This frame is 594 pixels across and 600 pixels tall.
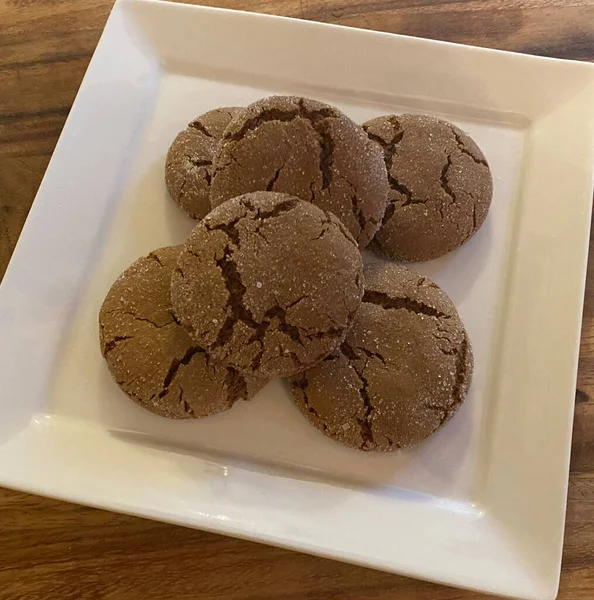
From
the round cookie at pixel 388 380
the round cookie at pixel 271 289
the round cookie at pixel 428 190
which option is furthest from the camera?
the round cookie at pixel 428 190

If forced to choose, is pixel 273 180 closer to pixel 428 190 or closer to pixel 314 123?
pixel 314 123

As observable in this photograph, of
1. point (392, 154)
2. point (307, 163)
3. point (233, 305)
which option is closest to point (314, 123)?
point (307, 163)

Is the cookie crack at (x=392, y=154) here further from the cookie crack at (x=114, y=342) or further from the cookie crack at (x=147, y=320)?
the cookie crack at (x=114, y=342)

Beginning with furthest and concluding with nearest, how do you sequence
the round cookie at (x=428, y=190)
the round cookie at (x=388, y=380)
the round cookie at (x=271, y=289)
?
the round cookie at (x=428, y=190) → the round cookie at (x=388, y=380) → the round cookie at (x=271, y=289)

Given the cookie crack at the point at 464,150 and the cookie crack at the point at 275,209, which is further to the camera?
the cookie crack at the point at 464,150

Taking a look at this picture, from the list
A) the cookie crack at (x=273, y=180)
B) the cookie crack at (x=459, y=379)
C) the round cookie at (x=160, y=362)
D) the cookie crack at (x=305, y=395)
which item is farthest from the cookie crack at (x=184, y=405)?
the cookie crack at (x=459, y=379)

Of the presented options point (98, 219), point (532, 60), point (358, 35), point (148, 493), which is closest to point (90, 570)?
point (148, 493)
